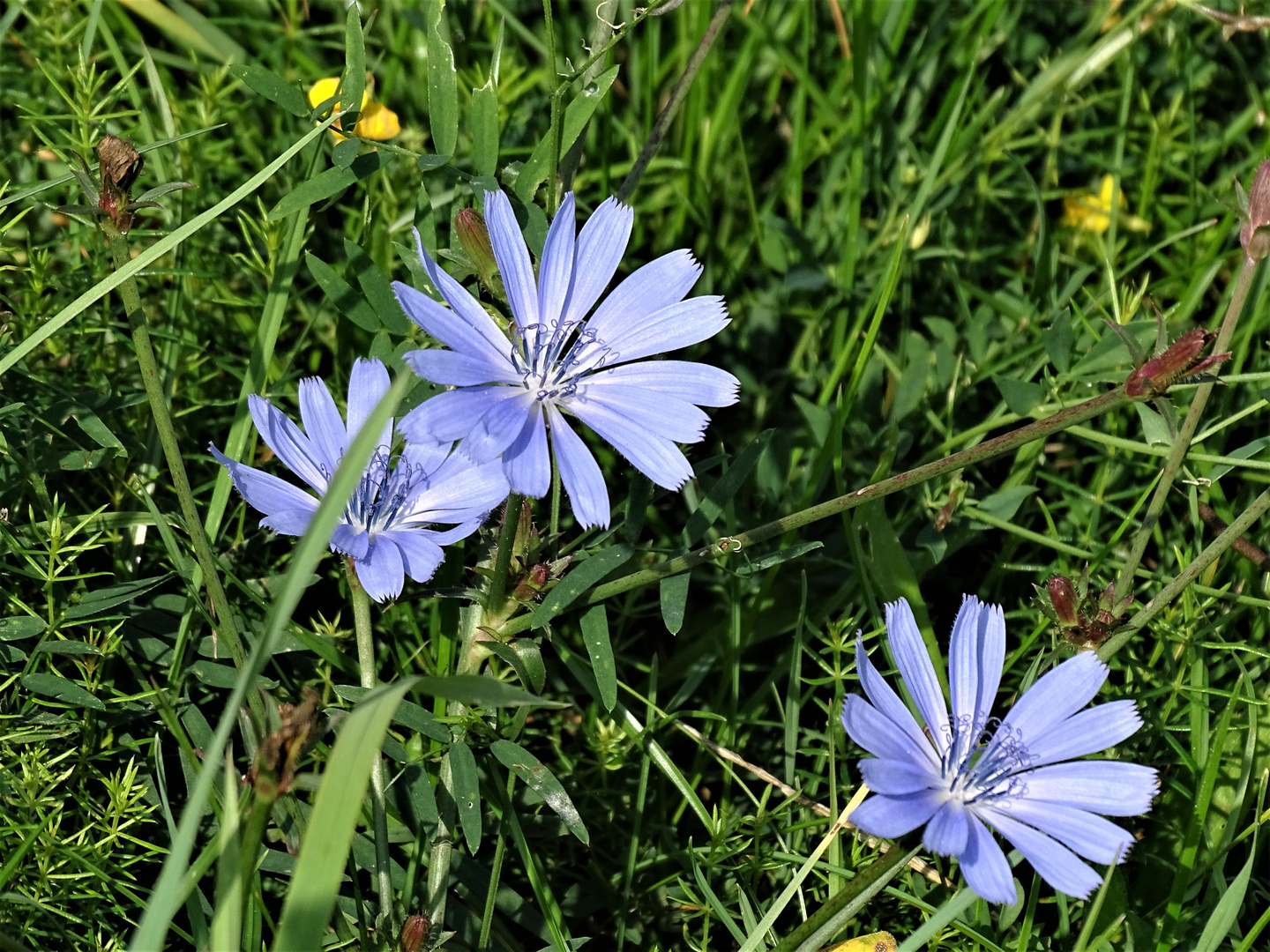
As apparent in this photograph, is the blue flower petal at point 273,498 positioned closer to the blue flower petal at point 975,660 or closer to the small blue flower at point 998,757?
the small blue flower at point 998,757

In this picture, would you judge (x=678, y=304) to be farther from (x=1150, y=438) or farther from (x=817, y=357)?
(x=817, y=357)

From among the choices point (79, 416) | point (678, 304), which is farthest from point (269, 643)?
point (79, 416)

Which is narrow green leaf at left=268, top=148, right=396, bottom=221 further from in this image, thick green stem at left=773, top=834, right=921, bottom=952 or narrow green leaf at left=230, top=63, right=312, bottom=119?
thick green stem at left=773, top=834, right=921, bottom=952

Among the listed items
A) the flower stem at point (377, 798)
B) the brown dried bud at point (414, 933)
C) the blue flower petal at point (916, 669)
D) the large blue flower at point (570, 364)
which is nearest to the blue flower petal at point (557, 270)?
the large blue flower at point (570, 364)

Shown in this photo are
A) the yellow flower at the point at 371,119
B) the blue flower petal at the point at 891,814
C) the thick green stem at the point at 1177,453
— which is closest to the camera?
the blue flower petal at the point at 891,814

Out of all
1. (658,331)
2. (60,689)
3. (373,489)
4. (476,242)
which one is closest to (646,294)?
(658,331)

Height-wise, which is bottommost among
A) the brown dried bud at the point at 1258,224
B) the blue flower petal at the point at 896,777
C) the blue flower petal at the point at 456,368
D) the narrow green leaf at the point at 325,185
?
the blue flower petal at the point at 896,777
